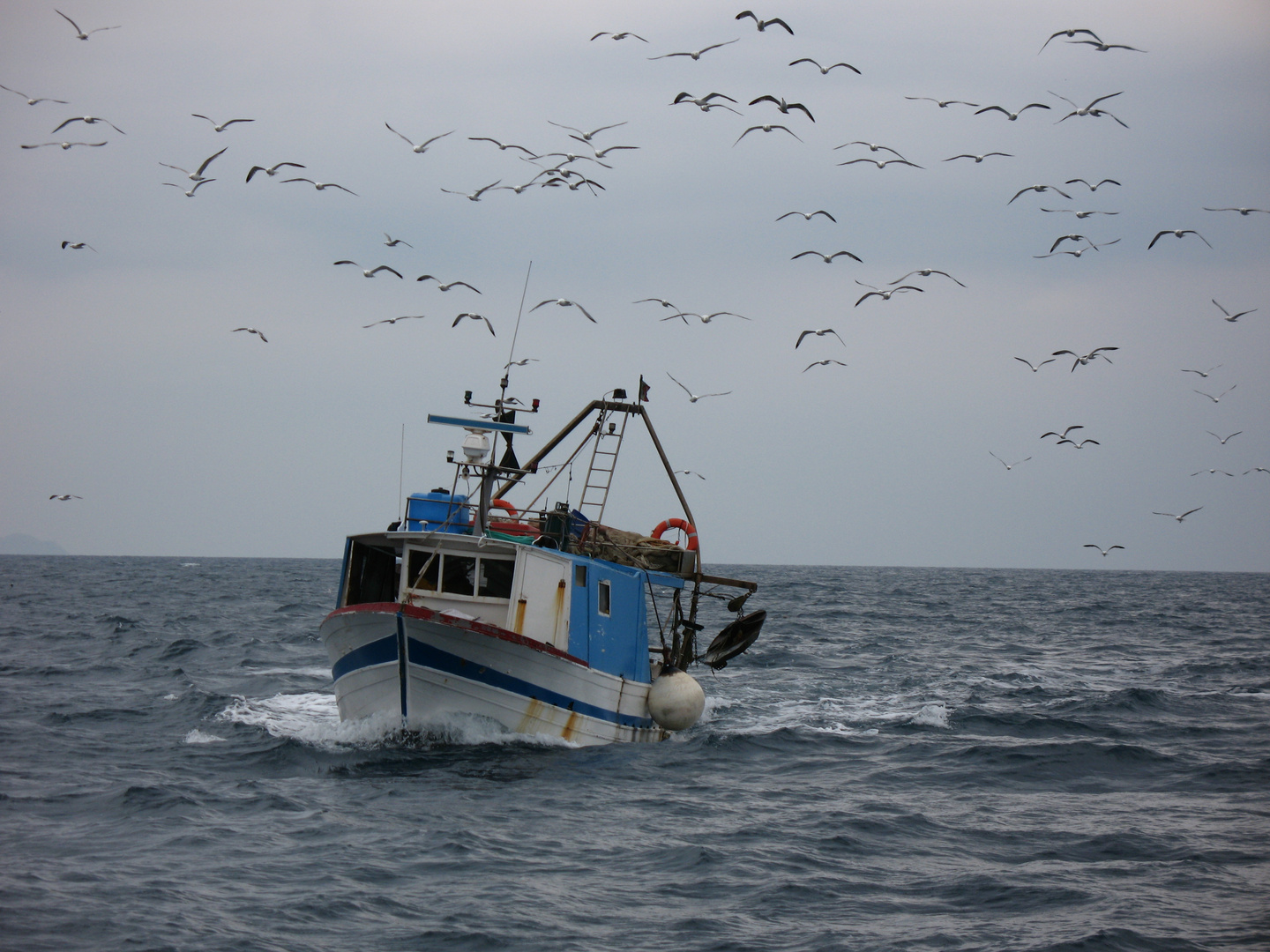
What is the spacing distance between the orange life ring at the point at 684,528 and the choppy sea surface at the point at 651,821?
3.79 meters

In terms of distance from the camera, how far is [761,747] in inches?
851

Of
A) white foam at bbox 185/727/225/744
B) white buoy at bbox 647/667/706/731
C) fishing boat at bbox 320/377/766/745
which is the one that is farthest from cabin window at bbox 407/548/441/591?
white buoy at bbox 647/667/706/731

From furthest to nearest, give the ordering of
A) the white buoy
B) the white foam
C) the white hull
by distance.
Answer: the white buoy
the white foam
the white hull

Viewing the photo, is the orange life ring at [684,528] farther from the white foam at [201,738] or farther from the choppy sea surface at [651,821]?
the white foam at [201,738]

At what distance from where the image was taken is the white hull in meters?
→ 18.4

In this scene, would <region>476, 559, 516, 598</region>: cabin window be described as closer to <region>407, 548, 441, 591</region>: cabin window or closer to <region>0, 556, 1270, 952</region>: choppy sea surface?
<region>407, 548, 441, 591</region>: cabin window

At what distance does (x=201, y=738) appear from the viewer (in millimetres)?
20672

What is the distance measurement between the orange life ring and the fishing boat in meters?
0.38

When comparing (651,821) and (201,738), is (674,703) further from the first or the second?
(201,738)

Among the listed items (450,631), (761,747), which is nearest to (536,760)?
(450,631)

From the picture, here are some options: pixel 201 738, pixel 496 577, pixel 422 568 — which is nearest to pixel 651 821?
pixel 496 577

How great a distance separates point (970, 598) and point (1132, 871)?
72.3m

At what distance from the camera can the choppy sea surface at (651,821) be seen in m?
11.6

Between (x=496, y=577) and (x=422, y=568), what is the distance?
1263 millimetres
